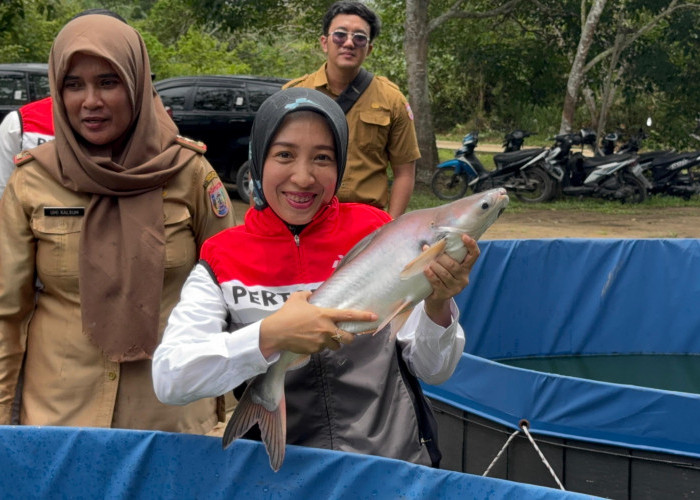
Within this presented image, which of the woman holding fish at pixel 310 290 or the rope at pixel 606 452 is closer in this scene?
the woman holding fish at pixel 310 290

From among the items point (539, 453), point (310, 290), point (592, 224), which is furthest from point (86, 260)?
point (592, 224)

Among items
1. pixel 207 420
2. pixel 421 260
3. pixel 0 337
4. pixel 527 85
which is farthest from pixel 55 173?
pixel 527 85

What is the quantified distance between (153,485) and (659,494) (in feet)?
6.65

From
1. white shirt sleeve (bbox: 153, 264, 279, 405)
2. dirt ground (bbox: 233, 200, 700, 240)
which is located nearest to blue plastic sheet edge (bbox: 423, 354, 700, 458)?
white shirt sleeve (bbox: 153, 264, 279, 405)

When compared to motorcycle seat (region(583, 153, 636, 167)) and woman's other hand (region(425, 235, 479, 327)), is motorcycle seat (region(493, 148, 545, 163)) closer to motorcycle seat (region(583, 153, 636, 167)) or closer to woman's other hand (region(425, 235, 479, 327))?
motorcycle seat (region(583, 153, 636, 167))

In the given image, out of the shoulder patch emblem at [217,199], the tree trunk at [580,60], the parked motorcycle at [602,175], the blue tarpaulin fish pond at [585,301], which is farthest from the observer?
the tree trunk at [580,60]

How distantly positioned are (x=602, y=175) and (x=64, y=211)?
488 inches

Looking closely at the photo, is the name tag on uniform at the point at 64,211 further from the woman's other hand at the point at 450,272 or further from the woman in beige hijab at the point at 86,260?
the woman's other hand at the point at 450,272

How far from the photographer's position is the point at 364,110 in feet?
15.8

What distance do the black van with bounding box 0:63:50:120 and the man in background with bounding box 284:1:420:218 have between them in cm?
900

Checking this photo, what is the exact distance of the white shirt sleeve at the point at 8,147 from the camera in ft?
9.97

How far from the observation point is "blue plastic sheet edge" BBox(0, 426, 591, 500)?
2053 millimetres

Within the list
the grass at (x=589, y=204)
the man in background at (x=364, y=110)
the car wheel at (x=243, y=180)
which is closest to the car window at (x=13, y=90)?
the car wheel at (x=243, y=180)

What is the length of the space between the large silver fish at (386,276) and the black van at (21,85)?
11838 millimetres
